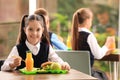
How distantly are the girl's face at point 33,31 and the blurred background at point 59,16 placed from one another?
4.55ft

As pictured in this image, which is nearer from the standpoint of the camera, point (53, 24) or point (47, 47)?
point (47, 47)

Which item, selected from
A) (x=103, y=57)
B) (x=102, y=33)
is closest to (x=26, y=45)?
(x=103, y=57)

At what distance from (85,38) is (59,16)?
950 mm

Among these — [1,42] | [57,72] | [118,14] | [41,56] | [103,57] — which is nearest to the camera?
[57,72]

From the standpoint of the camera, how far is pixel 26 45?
2.33m

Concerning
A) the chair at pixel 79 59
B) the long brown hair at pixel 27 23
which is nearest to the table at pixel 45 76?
the long brown hair at pixel 27 23

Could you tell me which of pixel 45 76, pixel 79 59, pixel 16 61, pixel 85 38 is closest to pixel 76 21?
pixel 85 38

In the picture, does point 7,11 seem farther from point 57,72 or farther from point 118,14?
point 57,72

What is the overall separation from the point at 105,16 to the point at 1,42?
51.1 inches

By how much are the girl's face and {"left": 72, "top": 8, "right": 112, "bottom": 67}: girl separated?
2.34ft

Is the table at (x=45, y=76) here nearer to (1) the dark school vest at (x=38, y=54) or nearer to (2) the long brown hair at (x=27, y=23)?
(1) the dark school vest at (x=38, y=54)

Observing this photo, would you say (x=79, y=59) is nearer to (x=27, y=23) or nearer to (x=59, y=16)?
(x=27, y=23)

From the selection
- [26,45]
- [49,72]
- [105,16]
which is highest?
[105,16]

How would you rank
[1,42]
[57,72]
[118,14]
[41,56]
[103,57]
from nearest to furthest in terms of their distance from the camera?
[57,72]
[41,56]
[103,57]
[1,42]
[118,14]
